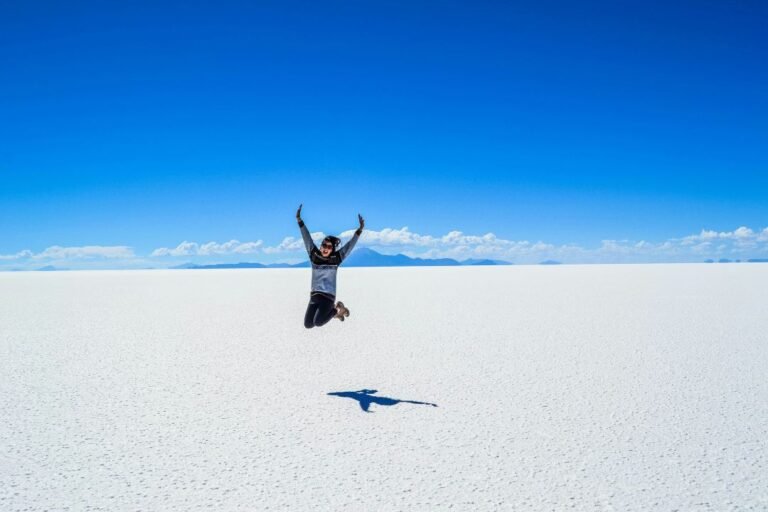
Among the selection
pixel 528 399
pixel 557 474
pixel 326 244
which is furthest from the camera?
pixel 326 244

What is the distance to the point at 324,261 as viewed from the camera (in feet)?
21.9

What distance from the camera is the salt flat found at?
3.62 m

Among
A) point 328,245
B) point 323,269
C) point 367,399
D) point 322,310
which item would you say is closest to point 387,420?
point 367,399

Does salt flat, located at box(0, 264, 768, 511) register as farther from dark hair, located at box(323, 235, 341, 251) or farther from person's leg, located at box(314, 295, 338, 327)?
dark hair, located at box(323, 235, 341, 251)

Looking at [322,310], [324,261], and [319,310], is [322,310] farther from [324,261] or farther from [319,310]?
[324,261]

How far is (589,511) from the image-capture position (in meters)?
3.34

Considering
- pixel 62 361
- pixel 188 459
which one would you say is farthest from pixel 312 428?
pixel 62 361

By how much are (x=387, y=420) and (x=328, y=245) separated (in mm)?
2460

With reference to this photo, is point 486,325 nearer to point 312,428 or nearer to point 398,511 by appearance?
point 312,428

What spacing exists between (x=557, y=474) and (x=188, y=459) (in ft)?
9.38

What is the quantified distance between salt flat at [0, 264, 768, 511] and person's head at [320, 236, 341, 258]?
5.53ft

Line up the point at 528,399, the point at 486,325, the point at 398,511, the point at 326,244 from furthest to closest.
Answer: the point at 486,325
the point at 326,244
the point at 528,399
the point at 398,511

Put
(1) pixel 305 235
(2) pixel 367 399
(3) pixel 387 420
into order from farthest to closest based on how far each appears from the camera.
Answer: (1) pixel 305 235 → (2) pixel 367 399 → (3) pixel 387 420

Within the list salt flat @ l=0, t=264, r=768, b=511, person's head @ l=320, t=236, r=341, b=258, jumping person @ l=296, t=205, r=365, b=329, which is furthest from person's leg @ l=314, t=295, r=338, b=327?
salt flat @ l=0, t=264, r=768, b=511
